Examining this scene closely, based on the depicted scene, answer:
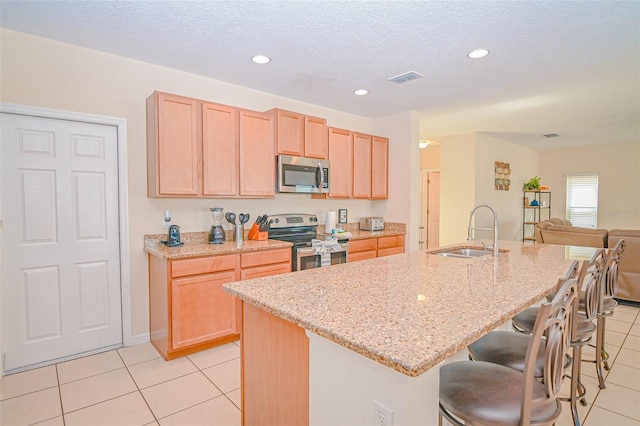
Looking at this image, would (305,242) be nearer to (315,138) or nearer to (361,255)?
(361,255)

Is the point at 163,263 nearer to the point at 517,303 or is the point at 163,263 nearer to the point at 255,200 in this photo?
the point at 255,200

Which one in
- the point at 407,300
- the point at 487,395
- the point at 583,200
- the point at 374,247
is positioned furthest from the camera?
the point at 583,200


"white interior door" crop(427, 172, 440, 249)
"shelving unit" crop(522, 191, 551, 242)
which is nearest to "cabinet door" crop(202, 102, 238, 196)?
"white interior door" crop(427, 172, 440, 249)

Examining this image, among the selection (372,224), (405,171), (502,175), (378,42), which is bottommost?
(372,224)

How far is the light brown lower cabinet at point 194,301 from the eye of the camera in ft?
9.03

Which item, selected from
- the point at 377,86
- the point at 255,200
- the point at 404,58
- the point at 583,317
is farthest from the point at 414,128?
the point at 583,317

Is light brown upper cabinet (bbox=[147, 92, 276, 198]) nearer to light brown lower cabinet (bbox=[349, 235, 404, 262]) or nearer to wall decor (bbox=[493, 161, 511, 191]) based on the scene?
light brown lower cabinet (bbox=[349, 235, 404, 262])

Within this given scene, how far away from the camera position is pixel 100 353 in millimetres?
2914

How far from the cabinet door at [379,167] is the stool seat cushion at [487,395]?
3.63 metres

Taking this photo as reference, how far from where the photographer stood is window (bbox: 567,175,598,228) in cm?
789

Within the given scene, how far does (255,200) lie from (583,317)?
3.05m

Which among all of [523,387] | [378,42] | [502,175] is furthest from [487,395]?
[502,175]

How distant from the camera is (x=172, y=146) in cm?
300

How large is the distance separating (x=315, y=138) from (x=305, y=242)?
1.26m
